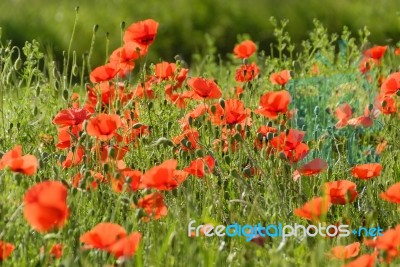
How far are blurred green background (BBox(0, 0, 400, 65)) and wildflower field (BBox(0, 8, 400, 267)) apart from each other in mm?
3331

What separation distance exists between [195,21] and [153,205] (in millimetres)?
5313

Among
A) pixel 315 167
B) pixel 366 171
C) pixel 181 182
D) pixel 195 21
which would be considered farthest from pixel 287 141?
pixel 195 21

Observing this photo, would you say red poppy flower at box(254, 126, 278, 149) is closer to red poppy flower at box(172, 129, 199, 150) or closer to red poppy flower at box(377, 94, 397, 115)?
red poppy flower at box(172, 129, 199, 150)

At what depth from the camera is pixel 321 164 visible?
8.32 feet

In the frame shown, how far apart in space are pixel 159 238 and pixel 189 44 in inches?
198

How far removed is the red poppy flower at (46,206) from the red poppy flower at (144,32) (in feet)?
3.79

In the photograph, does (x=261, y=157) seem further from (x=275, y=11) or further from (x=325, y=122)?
(x=275, y=11)

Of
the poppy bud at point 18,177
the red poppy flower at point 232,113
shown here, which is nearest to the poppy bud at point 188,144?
the red poppy flower at point 232,113

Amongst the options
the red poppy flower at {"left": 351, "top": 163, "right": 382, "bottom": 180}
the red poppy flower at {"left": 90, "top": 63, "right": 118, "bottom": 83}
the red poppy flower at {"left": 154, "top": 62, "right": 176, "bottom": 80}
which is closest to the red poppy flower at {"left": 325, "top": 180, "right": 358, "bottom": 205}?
the red poppy flower at {"left": 351, "top": 163, "right": 382, "bottom": 180}

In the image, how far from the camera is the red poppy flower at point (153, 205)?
224 centimetres

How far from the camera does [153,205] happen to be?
2238mm

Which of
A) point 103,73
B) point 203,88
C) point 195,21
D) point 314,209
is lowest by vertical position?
point 314,209

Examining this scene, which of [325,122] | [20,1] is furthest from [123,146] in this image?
[20,1]

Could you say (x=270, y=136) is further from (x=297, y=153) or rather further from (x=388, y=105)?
(x=388, y=105)
